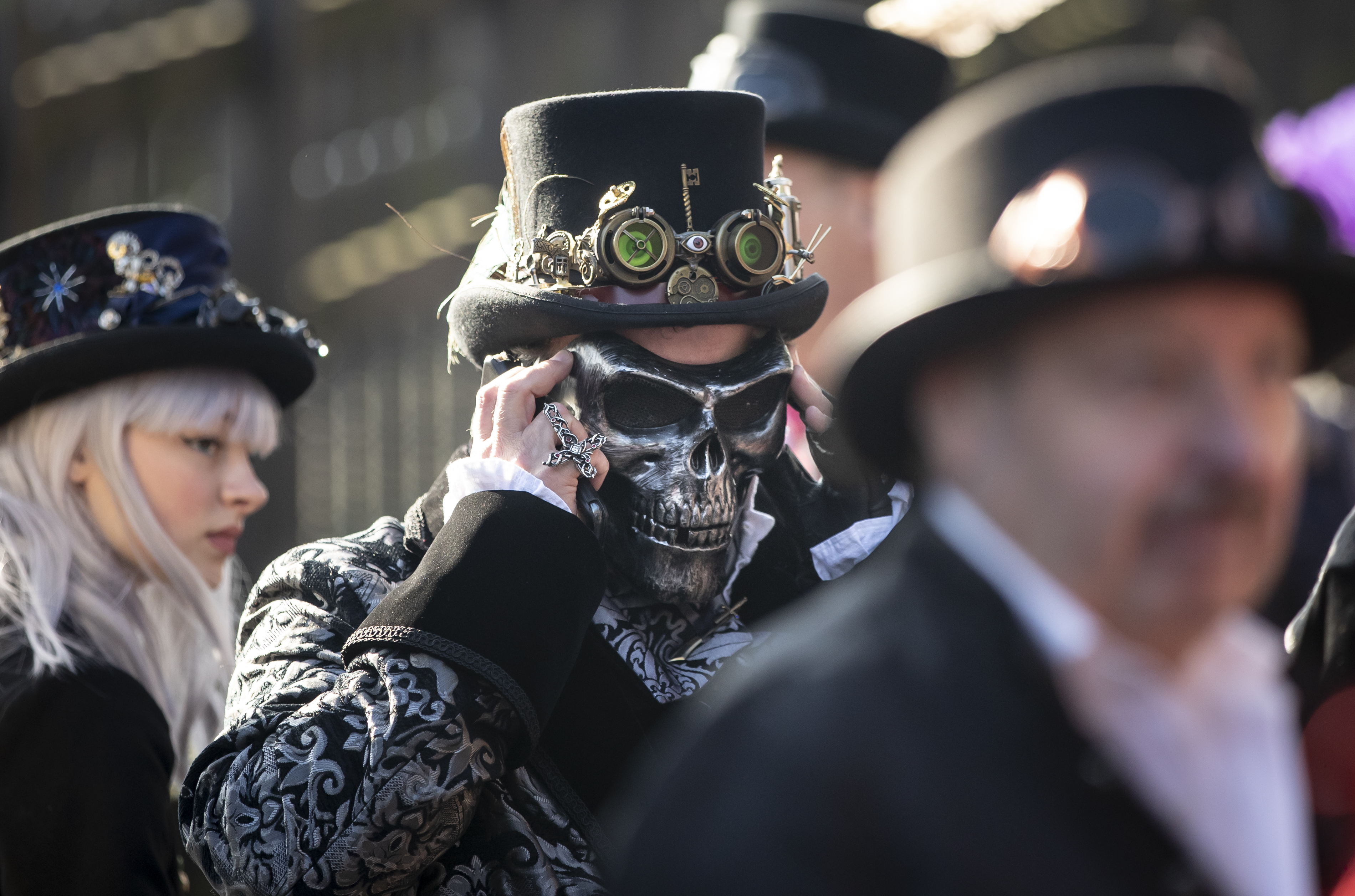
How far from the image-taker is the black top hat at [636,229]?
2.49 meters

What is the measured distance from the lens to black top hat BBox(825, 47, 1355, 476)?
131 cm

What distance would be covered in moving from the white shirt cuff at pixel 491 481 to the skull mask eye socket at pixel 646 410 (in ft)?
0.57

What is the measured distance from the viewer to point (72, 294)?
337 centimetres

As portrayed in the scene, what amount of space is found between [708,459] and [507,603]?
0.45 meters

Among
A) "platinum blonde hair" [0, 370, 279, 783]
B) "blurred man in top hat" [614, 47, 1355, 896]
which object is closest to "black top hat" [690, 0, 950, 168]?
"platinum blonde hair" [0, 370, 279, 783]

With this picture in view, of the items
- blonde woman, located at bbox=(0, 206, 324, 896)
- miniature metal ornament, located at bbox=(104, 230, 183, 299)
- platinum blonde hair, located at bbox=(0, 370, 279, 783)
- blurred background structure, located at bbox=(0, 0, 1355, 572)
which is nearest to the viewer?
blonde woman, located at bbox=(0, 206, 324, 896)

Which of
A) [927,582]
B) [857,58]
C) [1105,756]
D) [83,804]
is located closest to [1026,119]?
[927,582]

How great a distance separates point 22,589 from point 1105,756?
2567mm

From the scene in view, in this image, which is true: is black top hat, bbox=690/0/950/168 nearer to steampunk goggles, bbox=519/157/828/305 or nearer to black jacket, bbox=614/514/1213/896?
steampunk goggles, bbox=519/157/828/305

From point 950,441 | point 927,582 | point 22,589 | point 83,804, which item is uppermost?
point 950,441

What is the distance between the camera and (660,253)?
250 cm

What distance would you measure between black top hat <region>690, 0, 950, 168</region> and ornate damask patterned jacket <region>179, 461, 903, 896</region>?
7.09 ft

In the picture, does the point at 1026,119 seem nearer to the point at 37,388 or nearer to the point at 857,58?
the point at 37,388

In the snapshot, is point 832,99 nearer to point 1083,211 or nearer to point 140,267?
point 140,267
